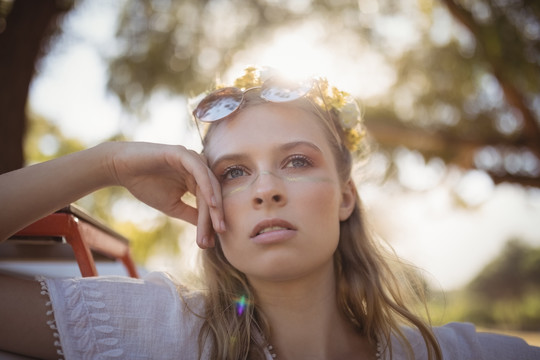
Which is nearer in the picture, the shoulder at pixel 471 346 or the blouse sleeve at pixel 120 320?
the blouse sleeve at pixel 120 320

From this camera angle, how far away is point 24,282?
171 cm

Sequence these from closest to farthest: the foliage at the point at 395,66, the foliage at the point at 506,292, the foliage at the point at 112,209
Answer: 1. the foliage at the point at 395,66
2. the foliage at the point at 112,209
3. the foliage at the point at 506,292

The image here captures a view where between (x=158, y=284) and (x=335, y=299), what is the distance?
86cm

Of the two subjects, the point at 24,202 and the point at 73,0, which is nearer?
the point at 24,202

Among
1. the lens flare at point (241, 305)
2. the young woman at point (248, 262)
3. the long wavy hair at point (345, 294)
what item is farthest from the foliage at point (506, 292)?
the lens flare at point (241, 305)

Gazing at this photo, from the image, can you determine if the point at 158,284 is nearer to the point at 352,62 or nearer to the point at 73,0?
the point at 73,0

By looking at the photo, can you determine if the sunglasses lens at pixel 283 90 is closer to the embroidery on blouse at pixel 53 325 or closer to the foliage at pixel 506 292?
the embroidery on blouse at pixel 53 325

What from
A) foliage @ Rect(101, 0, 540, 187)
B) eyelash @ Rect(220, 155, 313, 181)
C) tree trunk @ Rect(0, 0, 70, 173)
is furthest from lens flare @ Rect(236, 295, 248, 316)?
foliage @ Rect(101, 0, 540, 187)

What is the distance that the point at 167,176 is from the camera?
2.12 meters

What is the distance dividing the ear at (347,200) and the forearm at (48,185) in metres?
1.12

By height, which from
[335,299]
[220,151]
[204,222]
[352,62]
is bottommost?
[335,299]

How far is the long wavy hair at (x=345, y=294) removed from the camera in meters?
1.97

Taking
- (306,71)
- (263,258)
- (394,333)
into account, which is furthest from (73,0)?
(394,333)

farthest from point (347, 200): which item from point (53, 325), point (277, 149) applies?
point (53, 325)
